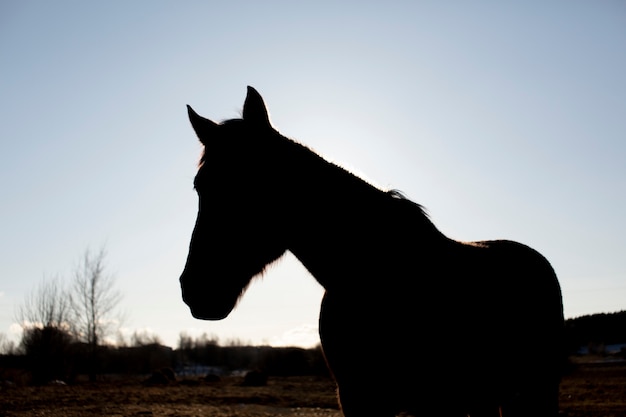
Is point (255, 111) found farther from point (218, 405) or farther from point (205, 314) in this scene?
point (218, 405)

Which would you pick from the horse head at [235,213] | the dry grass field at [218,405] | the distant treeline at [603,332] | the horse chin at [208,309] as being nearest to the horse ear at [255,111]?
the horse head at [235,213]

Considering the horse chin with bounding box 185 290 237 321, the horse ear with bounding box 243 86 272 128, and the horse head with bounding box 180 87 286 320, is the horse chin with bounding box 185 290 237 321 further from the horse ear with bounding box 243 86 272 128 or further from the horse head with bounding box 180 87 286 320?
the horse ear with bounding box 243 86 272 128

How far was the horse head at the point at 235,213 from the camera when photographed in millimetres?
2197

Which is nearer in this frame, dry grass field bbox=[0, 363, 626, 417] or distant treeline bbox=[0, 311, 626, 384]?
dry grass field bbox=[0, 363, 626, 417]

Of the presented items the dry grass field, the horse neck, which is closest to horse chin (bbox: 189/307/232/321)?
the horse neck

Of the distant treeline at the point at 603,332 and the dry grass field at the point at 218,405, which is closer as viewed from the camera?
the dry grass field at the point at 218,405

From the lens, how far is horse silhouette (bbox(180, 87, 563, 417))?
6.96ft

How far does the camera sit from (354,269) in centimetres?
220

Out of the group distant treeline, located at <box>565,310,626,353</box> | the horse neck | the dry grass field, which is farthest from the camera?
distant treeline, located at <box>565,310,626,353</box>

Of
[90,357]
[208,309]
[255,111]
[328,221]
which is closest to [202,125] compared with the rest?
[255,111]

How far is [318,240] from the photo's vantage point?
2.26 m

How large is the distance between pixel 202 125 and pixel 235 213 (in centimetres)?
52

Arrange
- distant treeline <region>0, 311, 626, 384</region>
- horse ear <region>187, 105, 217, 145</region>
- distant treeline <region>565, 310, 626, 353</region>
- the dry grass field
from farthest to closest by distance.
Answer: distant treeline <region>565, 310, 626, 353</region> → distant treeline <region>0, 311, 626, 384</region> → the dry grass field → horse ear <region>187, 105, 217, 145</region>

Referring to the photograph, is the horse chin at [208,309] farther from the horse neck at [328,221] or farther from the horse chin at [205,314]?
the horse neck at [328,221]
